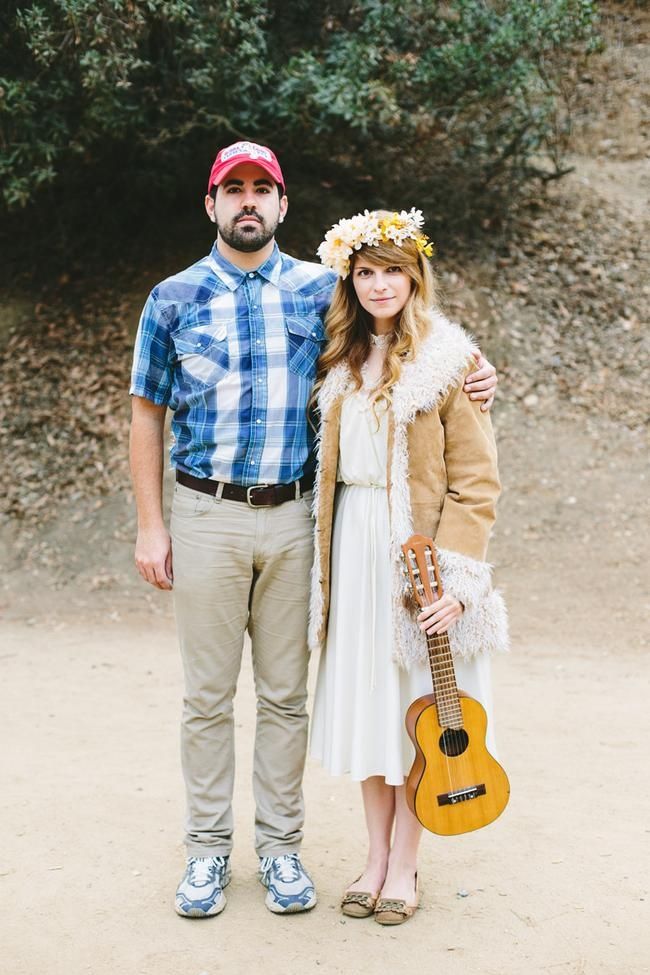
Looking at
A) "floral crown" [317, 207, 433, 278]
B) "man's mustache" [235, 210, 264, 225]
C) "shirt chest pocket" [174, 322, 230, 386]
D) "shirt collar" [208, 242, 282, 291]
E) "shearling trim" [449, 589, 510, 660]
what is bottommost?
"shearling trim" [449, 589, 510, 660]

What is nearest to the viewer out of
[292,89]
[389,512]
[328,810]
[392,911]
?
[389,512]

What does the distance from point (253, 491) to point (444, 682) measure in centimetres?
81

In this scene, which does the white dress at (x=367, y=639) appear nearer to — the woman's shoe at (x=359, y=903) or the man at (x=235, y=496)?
the man at (x=235, y=496)

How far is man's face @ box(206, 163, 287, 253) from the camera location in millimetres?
3082

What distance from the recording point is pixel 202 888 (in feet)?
10.2

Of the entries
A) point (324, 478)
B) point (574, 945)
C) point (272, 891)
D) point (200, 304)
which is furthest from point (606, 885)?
point (200, 304)

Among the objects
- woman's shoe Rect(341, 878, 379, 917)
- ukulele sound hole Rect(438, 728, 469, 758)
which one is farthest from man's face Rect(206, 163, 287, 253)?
woman's shoe Rect(341, 878, 379, 917)

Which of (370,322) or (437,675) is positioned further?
(370,322)

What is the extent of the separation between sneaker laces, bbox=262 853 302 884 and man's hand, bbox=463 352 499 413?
5.12 ft

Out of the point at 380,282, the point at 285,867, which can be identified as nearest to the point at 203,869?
the point at 285,867

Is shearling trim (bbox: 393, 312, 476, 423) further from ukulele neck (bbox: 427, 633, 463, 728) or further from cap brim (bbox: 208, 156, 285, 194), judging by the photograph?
cap brim (bbox: 208, 156, 285, 194)

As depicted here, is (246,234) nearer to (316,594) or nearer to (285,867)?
(316,594)

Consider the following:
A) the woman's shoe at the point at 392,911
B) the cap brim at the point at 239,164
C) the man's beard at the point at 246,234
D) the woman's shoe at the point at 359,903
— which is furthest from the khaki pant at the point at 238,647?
the cap brim at the point at 239,164

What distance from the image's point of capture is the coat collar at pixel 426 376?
2.84 meters
